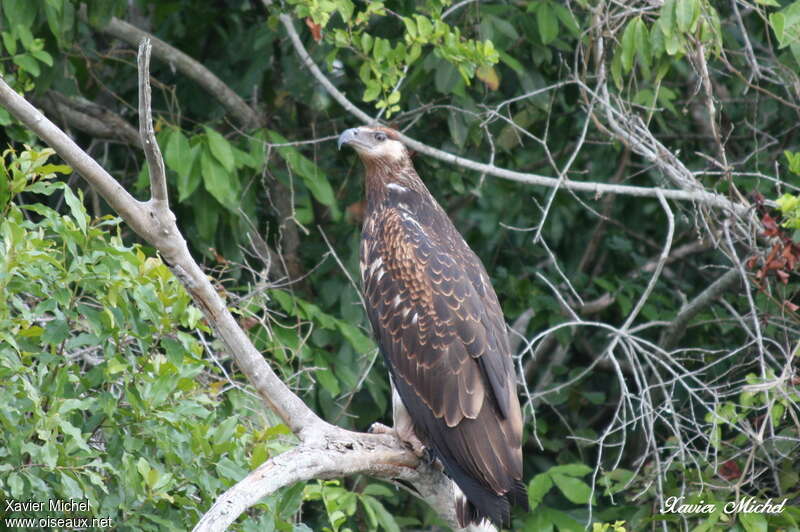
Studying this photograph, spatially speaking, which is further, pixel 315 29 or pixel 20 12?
pixel 315 29

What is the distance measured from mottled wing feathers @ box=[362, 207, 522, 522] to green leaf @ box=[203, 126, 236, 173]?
74cm

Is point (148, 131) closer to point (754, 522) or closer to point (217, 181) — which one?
point (217, 181)

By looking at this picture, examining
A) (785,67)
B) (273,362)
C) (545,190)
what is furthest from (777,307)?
(273,362)

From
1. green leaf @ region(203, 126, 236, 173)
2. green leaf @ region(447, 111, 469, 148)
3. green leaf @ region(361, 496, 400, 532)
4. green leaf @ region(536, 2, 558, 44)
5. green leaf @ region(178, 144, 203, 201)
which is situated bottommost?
green leaf @ region(361, 496, 400, 532)

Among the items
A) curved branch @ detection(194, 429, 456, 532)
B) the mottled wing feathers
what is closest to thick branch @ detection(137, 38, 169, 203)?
curved branch @ detection(194, 429, 456, 532)

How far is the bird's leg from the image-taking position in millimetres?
4199

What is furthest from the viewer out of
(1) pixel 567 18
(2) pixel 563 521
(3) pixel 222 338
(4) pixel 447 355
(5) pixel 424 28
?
(1) pixel 567 18

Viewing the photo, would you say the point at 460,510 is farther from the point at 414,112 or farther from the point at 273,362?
the point at 414,112

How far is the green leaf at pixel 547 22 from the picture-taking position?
5234 mm

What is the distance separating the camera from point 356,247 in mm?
5508

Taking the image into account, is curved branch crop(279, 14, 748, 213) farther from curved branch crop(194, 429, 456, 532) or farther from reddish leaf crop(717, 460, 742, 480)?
curved branch crop(194, 429, 456, 532)

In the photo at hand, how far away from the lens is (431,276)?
441 centimetres

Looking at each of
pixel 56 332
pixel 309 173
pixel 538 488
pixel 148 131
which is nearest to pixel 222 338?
pixel 56 332
